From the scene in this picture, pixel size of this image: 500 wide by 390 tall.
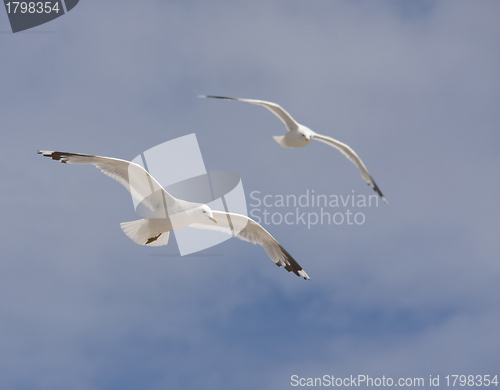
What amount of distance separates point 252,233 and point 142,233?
1.96 m

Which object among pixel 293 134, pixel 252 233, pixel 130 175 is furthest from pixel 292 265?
pixel 130 175

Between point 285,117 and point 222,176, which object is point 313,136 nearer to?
point 285,117

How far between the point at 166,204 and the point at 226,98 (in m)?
1.90

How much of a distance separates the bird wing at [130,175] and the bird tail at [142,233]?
314 mm

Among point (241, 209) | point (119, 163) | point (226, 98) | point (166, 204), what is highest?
point (226, 98)

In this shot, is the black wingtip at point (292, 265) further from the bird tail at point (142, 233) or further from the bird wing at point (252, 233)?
the bird tail at point (142, 233)

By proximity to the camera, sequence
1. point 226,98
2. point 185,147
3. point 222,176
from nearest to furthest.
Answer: point 226,98 < point 185,147 < point 222,176

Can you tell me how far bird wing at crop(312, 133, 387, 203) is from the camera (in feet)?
33.9

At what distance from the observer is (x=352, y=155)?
1044 centimetres

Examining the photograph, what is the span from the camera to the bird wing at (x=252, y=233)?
33.2ft

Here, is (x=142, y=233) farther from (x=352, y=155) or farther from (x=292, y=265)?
(x=352, y=155)

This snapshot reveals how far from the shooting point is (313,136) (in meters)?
10.0

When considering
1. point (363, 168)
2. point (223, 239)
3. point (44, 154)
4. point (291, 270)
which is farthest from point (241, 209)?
point (44, 154)

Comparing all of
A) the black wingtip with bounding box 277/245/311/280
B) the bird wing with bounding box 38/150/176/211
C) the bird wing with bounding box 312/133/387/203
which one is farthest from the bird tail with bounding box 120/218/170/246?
the bird wing with bounding box 312/133/387/203
